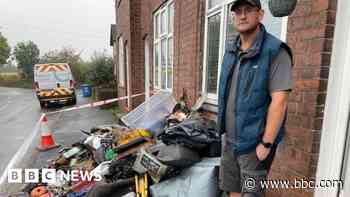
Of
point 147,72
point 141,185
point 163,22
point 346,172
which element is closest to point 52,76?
point 147,72

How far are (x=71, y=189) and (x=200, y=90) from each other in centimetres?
234

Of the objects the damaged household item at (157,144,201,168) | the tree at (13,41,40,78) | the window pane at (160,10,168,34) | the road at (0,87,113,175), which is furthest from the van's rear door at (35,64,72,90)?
the tree at (13,41,40,78)

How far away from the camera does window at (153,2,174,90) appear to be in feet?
18.6

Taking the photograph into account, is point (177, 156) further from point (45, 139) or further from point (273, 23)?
point (45, 139)

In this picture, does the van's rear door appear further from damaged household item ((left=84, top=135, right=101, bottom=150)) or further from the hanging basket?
the hanging basket

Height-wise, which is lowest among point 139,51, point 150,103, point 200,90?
point 150,103

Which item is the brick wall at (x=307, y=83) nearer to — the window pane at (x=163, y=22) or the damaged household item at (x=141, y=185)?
the damaged household item at (x=141, y=185)

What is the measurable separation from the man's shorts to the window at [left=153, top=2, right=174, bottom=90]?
153 inches

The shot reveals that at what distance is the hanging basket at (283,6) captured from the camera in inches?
72.9

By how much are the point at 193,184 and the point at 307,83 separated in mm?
1250

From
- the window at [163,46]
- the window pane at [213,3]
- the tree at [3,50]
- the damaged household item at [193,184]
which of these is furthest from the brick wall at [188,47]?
the tree at [3,50]

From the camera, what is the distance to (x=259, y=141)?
1.58 metres

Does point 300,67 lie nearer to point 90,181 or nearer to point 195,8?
point 195,8

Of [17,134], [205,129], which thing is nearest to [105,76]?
[17,134]
